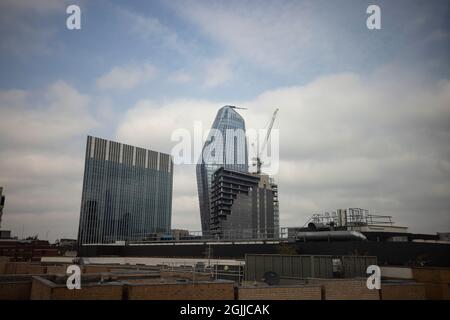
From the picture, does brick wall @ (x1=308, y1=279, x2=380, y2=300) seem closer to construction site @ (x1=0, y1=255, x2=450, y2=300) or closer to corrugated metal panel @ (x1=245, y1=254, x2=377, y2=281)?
construction site @ (x1=0, y1=255, x2=450, y2=300)

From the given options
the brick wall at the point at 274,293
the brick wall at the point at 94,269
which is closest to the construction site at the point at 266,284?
the brick wall at the point at 274,293

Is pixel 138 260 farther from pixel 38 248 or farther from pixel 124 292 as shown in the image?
pixel 38 248

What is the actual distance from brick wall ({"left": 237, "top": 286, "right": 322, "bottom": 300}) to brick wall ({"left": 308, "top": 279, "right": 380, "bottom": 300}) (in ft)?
6.21

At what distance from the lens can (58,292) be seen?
20.6 meters

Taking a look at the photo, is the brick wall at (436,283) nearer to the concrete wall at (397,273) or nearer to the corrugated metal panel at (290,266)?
the concrete wall at (397,273)

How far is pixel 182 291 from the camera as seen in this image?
23875mm

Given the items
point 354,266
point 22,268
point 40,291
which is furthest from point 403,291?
point 22,268

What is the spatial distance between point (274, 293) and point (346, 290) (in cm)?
652

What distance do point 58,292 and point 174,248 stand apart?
48.1 meters

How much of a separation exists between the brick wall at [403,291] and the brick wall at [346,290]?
936 millimetres

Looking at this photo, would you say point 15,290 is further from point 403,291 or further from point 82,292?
point 403,291
